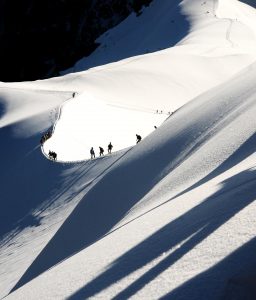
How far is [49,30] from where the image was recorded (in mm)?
82688

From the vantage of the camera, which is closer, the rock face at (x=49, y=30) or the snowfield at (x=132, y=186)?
the snowfield at (x=132, y=186)

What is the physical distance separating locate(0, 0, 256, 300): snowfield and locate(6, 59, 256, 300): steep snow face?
0.09ft

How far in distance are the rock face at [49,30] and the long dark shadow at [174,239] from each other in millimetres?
72603

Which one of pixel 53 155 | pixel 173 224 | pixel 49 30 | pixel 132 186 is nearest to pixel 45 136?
pixel 53 155

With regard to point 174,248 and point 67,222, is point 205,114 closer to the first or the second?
point 67,222

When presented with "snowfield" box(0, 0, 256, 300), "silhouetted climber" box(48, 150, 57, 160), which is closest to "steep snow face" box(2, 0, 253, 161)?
"snowfield" box(0, 0, 256, 300)

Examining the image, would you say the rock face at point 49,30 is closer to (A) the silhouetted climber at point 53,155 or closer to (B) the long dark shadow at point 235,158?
(A) the silhouetted climber at point 53,155

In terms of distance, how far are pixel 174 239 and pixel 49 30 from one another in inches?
3133

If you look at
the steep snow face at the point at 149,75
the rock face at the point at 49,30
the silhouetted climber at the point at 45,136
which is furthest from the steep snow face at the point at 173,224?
the rock face at the point at 49,30

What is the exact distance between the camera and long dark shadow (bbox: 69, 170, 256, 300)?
6.49 metres

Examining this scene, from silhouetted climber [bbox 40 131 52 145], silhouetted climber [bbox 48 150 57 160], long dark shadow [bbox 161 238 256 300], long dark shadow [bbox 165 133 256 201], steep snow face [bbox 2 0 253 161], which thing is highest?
steep snow face [bbox 2 0 253 161]

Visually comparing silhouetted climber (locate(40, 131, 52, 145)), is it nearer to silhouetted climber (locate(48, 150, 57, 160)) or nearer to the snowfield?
the snowfield

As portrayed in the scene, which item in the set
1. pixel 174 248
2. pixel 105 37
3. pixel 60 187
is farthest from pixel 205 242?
pixel 105 37

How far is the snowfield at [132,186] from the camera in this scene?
6.33m
